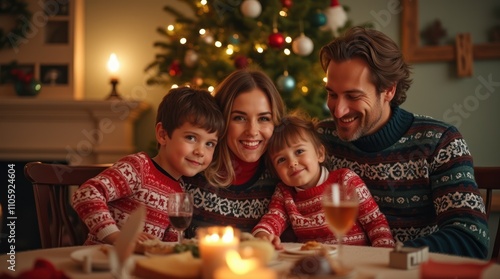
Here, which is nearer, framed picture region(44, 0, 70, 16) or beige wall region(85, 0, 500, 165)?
beige wall region(85, 0, 500, 165)

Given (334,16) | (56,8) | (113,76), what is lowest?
(113,76)

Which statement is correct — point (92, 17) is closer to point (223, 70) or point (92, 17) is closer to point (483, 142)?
point (223, 70)

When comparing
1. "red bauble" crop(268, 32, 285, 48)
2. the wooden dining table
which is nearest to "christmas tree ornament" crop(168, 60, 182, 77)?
"red bauble" crop(268, 32, 285, 48)

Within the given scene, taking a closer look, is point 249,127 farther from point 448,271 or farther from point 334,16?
point 334,16

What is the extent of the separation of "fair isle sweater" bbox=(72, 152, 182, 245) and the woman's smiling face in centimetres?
27

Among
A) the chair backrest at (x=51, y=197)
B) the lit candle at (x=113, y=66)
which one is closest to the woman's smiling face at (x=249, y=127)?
the chair backrest at (x=51, y=197)

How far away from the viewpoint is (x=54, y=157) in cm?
496

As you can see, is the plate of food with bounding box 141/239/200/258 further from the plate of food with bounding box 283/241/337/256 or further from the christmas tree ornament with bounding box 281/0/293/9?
the christmas tree ornament with bounding box 281/0/293/9

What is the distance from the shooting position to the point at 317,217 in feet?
7.07

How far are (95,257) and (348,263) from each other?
61cm

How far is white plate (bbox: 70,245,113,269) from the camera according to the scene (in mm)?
1349

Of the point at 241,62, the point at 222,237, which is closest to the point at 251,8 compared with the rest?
the point at 241,62

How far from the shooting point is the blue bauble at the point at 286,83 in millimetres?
3922

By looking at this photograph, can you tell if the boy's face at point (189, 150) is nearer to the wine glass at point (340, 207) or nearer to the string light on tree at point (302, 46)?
the wine glass at point (340, 207)
